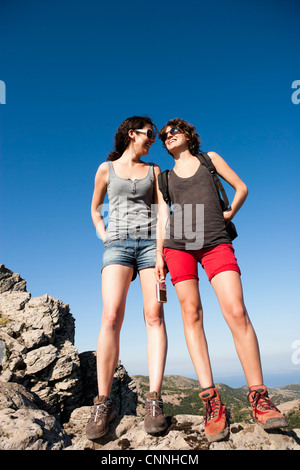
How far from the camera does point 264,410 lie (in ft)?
10.5

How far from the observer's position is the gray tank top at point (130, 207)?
457cm

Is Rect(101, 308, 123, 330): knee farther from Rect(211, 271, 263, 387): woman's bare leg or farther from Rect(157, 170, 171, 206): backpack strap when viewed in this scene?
Rect(157, 170, 171, 206): backpack strap

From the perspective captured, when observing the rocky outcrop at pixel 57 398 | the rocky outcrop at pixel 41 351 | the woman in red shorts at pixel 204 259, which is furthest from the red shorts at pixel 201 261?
the rocky outcrop at pixel 41 351

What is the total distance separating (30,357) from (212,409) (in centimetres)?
1296

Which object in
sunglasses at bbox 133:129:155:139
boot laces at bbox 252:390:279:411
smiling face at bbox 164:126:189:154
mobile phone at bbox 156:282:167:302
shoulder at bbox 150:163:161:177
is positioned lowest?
boot laces at bbox 252:390:279:411

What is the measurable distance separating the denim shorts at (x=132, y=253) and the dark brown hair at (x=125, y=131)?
5.77 ft

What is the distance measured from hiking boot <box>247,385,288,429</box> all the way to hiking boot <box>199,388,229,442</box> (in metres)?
0.37

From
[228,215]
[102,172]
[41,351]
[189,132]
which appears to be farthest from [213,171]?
[41,351]

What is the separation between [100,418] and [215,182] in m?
3.63

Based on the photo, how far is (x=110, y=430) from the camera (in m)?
3.75

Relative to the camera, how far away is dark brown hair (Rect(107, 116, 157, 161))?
516 centimetres

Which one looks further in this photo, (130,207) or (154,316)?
(130,207)

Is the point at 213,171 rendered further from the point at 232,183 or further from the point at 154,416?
the point at 154,416

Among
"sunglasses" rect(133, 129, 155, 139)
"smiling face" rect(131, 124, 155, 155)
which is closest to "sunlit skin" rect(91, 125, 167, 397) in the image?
"smiling face" rect(131, 124, 155, 155)
